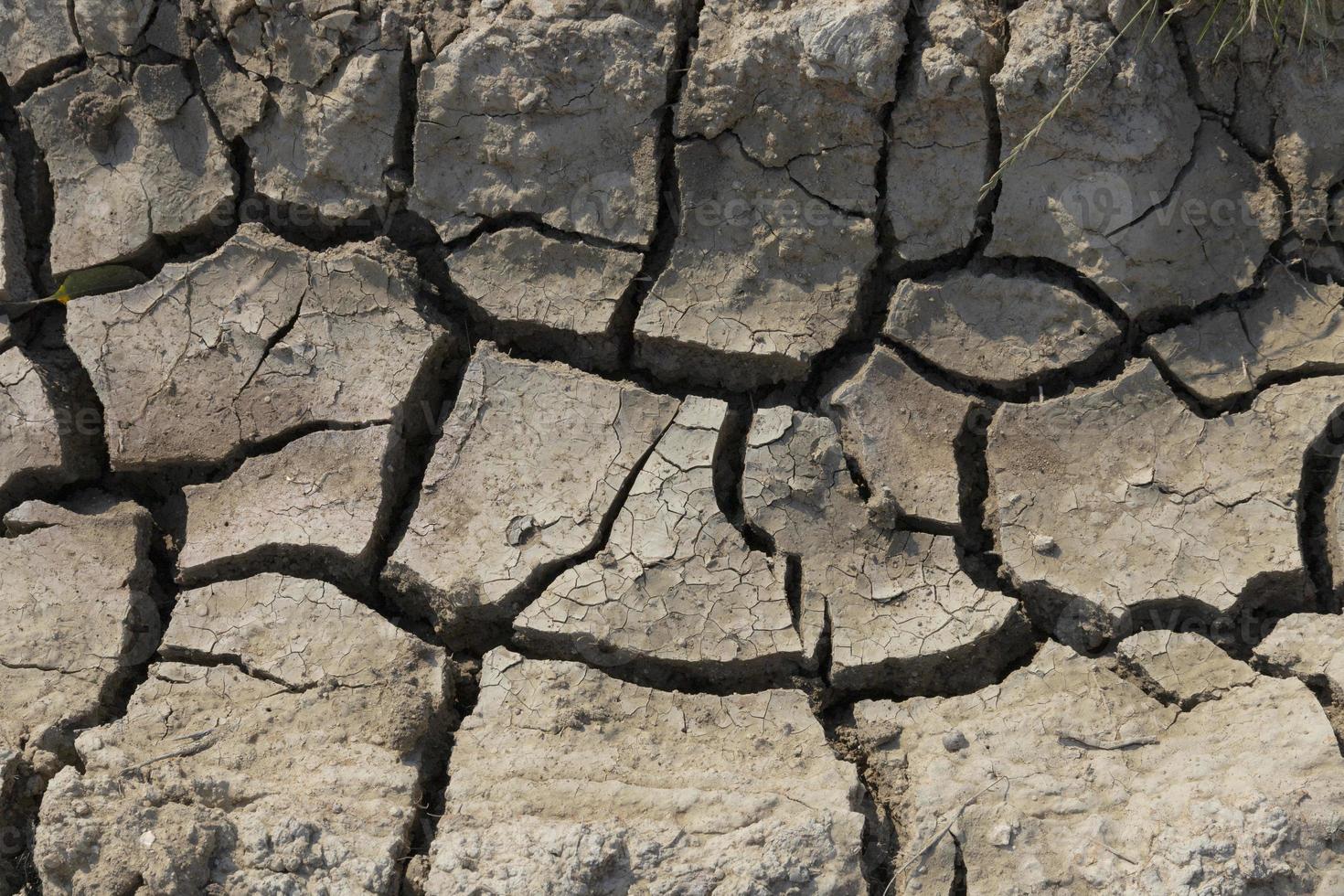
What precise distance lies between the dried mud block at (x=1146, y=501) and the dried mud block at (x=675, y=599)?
50 cm

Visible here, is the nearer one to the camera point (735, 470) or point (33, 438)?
point (735, 470)

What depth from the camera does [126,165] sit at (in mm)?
2740

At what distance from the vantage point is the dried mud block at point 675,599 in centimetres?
227

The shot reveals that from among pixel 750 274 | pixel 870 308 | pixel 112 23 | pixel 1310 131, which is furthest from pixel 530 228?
pixel 1310 131

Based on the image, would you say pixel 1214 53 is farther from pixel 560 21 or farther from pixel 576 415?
pixel 576 415

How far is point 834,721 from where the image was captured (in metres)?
2.24

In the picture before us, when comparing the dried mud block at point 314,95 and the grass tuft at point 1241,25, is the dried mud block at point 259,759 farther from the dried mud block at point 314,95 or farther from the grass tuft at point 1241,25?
the grass tuft at point 1241,25

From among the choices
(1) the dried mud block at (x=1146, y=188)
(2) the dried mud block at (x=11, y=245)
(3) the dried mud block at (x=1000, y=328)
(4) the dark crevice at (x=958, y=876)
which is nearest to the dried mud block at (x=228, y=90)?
(2) the dried mud block at (x=11, y=245)

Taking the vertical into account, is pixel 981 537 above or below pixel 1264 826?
above

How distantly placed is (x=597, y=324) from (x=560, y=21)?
652mm

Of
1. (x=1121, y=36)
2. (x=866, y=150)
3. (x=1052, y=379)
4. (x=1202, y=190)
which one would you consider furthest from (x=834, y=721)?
(x=1121, y=36)

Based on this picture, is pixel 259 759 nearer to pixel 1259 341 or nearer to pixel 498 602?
pixel 498 602

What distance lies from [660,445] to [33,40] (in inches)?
71.4

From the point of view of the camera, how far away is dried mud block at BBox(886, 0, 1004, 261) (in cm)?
236
